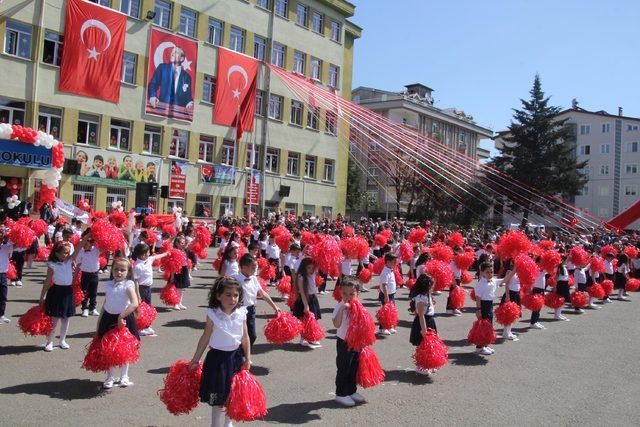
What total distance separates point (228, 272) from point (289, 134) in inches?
1106

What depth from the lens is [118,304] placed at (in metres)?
6.67

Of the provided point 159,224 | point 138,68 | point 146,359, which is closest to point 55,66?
point 138,68

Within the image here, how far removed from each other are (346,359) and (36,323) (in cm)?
459

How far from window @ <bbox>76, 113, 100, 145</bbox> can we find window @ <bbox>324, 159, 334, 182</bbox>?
1799 cm

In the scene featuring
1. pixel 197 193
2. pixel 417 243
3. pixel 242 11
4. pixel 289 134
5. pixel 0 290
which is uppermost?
pixel 242 11

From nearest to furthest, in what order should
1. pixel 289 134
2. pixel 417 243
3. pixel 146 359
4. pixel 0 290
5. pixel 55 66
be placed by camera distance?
pixel 146 359 < pixel 0 290 < pixel 417 243 < pixel 55 66 < pixel 289 134

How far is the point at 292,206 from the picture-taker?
38906 mm

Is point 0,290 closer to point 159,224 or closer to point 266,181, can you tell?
point 159,224

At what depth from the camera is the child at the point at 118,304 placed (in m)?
6.60

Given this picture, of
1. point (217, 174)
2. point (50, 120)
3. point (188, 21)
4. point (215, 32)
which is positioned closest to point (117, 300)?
point (50, 120)

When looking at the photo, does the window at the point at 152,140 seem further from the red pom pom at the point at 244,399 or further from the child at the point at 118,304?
the red pom pom at the point at 244,399

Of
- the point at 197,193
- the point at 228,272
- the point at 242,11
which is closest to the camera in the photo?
the point at 228,272

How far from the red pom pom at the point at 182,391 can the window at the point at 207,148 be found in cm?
2871

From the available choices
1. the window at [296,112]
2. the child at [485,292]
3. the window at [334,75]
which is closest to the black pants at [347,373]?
the child at [485,292]
